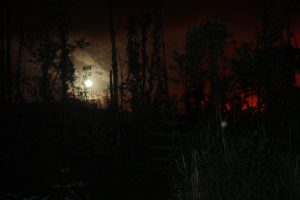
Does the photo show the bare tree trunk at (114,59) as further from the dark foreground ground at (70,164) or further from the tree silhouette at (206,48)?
the tree silhouette at (206,48)

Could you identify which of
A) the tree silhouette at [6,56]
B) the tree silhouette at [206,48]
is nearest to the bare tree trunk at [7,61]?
the tree silhouette at [6,56]

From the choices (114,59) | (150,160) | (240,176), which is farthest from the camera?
(114,59)

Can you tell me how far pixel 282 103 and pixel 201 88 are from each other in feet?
18.2

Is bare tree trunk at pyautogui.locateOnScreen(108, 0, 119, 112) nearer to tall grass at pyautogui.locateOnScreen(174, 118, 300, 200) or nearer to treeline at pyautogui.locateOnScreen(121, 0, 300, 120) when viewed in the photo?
treeline at pyautogui.locateOnScreen(121, 0, 300, 120)

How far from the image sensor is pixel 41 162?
19.6m

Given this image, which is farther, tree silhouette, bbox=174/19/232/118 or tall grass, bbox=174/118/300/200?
tree silhouette, bbox=174/19/232/118

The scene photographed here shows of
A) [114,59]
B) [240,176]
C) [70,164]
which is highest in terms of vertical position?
[114,59]

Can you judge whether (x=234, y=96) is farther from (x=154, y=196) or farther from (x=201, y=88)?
(x=154, y=196)

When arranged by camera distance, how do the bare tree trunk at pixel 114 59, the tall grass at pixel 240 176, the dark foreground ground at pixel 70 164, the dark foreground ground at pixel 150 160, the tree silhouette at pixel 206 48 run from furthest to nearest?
1. the tree silhouette at pixel 206 48
2. the bare tree trunk at pixel 114 59
3. the dark foreground ground at pixel 70 164
4. the dark foreground ground at pixel 150 160
5. the tall grass at pixel 240 176

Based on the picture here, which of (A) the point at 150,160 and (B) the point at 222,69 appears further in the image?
(B) the point at 222,69

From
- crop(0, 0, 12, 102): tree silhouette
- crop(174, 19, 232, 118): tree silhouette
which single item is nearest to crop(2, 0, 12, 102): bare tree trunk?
crop(0, 0, 12, 102): tree silhouette

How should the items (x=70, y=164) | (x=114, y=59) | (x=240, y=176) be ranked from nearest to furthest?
(x=240, y=176) → (x=70, y=164) → (x=114, y=59)

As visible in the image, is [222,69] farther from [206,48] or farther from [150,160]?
[150,160]

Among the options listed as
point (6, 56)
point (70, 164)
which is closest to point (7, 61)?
point (6, 56)
